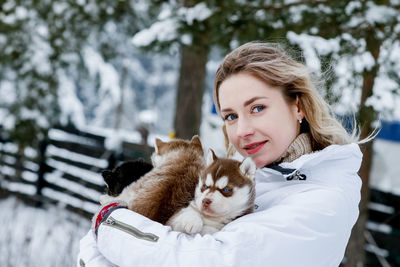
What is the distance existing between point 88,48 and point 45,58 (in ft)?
2.89

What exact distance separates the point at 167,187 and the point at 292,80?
943mm

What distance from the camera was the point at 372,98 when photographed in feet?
14.0

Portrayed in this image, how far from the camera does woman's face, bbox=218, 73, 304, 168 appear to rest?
2.09 metres

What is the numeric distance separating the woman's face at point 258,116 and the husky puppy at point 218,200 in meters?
0.22

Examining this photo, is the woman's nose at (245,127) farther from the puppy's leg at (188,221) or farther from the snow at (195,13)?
the snow at (195,13)

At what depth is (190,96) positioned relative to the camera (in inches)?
255

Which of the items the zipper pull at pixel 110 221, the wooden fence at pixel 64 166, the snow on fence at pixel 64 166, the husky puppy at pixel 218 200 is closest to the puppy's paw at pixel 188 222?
the husky puppy at pixel 218 200

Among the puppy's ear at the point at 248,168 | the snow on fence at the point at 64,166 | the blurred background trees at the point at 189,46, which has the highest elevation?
the blurred background trees at the point at 189,46

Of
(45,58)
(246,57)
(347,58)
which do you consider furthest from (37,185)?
(246,57)

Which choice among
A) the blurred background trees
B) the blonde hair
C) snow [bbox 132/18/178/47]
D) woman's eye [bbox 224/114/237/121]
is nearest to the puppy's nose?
woman's eye [bbox 224/114/237/121]

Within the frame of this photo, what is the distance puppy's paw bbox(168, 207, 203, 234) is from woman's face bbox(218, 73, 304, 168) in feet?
1.75

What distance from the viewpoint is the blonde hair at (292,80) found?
2125 millimetres

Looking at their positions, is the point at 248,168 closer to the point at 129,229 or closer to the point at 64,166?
the point at 129,229

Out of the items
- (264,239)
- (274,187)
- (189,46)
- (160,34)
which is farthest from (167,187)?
(160,34)
